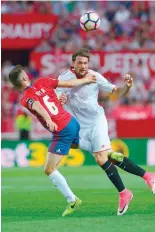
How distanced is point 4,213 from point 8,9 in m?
16.9

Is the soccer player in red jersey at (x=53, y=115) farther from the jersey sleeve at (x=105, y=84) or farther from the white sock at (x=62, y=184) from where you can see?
the jersey sleeve at (x=105, y=84)

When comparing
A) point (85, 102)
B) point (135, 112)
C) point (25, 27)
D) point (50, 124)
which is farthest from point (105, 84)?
point (25, 27)

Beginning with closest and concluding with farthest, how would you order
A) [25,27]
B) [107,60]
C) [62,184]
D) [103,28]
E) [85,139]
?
[62,184], [85,139], [107,60], [103,28], [25,27]

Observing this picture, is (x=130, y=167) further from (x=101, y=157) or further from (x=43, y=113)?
(x=43, y=113)

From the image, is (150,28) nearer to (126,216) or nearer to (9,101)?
(9,101)

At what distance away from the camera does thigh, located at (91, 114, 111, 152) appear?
9773 millimetres

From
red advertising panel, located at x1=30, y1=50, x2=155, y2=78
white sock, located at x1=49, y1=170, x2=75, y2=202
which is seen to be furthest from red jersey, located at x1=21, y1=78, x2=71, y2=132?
red advertising panel, located at x1=30, y1=50, x2=155, y2=78

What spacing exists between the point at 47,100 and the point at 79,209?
1479mm

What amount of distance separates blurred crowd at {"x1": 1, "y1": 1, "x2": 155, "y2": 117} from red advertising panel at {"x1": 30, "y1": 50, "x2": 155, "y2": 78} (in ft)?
0.58

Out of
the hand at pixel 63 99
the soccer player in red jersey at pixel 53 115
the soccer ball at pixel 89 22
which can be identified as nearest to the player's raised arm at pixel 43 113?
the soccer player in red jersey at pixel 53 115

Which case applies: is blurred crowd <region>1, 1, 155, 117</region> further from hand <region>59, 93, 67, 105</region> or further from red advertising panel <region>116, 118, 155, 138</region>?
hand <region>59, 93, 67, 105</region>

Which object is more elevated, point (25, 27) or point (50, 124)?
point (25, 27)

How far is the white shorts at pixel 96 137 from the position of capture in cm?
979

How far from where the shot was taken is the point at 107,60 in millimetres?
25109
